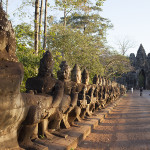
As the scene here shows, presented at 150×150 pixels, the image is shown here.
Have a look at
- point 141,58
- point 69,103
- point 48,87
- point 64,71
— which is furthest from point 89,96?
point 141,58

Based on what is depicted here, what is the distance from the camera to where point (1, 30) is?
2.62 meters

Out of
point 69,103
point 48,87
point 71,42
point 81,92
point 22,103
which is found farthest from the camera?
point 71,42

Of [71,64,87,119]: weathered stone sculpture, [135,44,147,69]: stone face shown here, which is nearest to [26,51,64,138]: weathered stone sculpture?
[71,64,87,119]: weathered stone sculpture

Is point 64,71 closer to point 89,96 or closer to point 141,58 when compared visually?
point 89,96

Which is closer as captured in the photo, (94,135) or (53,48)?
(94,135)

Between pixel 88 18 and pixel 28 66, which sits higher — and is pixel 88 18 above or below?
above

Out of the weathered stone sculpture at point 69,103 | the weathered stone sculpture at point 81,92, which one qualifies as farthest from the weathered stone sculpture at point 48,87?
the weathered stone sculpture at point 81,92

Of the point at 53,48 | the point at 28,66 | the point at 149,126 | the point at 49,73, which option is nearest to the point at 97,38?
the point at 53,48

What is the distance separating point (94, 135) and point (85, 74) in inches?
131

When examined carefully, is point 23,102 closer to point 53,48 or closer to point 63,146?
point 63,146

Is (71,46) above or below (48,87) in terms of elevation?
above

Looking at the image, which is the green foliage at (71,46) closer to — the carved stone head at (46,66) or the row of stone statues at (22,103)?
the carved stone head at (46,66)

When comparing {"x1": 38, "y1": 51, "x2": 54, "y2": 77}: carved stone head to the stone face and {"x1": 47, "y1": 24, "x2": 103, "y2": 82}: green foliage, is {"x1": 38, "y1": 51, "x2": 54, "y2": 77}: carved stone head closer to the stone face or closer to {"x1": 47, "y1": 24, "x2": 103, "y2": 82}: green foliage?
{"x1": 47, "y1": 24, "x2": 103, "y2": 82}: green foliage

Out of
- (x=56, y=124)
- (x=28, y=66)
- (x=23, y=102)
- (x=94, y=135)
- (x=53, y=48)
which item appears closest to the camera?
(x=23, y=102)
